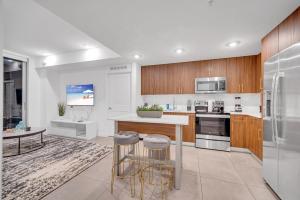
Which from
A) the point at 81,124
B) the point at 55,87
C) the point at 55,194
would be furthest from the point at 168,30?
the point at 55,87

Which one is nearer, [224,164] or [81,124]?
[224,164]

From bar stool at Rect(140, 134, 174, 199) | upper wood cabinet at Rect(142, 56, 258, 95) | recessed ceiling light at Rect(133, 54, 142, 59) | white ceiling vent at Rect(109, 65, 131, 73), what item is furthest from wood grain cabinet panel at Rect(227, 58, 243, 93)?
white ceiling vent at Rect(109, 65, 131, 73)

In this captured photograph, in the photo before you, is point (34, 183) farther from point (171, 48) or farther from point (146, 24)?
point (171, 48)

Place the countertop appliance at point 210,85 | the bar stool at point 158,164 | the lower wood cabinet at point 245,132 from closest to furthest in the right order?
the bar stool at point 158,164, the lower wood cabinet at point 245,132, the countertop appliance at point 210,85

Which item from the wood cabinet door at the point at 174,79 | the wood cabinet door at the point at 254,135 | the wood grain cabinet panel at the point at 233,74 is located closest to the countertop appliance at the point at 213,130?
the wood cabinet door at the point at 254,135

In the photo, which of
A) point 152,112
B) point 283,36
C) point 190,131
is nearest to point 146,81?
point 190,131

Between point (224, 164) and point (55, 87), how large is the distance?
6.04 meters

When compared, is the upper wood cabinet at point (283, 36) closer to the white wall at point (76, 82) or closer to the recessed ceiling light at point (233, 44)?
the recessed ceiling light at point (233, 44)

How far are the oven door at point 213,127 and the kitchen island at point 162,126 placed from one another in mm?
1518

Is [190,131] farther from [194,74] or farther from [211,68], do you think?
[211,68]

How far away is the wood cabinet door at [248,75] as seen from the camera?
3.38m

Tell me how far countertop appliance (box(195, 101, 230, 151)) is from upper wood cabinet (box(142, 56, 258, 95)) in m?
0.78

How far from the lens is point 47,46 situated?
3.68 meters

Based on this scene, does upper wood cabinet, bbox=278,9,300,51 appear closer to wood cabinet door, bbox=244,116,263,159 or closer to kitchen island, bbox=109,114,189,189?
wood cabinet door, bbox=244,116,263,159
